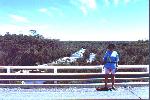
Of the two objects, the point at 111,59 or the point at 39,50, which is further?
the point at 39,50

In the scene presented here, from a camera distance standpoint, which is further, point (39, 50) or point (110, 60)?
point (39, 50)

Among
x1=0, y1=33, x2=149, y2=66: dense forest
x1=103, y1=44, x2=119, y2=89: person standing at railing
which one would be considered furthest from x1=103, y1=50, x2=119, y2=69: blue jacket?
x1=0, y1=33, x2=149, y2=66: dense forest

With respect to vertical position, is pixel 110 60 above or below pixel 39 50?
below

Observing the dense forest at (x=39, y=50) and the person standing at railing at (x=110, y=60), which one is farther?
the dense forest at (x=39, y=50)

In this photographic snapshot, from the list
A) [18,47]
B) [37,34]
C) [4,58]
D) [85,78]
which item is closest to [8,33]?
[37,34]

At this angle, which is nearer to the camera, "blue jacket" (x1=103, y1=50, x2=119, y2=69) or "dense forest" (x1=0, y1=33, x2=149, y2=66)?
"blue jacket" (x1=103, y1=50, x2=119, y2=69)

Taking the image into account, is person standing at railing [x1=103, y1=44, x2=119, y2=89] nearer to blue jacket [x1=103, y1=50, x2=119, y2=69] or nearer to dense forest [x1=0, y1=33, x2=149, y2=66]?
blue jacket [x1=103, y1=50, x2=119, y2=69]

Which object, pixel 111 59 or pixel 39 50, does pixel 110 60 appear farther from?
pixel 39 50

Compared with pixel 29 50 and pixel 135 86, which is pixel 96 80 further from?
pixel 29 50

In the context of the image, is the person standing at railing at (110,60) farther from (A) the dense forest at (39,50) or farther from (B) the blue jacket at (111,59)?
(A) the dense forest at (39,50)

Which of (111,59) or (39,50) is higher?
(39,50)

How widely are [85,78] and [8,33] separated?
300ft

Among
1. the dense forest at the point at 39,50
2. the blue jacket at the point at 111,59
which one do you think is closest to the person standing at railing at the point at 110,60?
the blue jacket at the point at 111,59

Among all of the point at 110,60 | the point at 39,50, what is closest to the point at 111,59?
the point at 110,60
